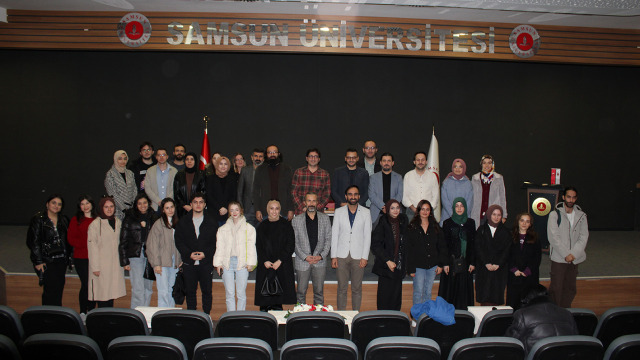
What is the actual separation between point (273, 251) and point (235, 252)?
0.42 meters

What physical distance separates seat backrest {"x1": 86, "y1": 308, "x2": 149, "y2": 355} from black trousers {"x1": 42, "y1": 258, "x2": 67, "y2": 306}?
2.00 metres

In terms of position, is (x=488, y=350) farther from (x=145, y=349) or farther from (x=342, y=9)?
(x=342, y=9)

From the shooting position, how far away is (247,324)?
3.28 metres

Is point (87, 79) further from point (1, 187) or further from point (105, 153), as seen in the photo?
point (1, 187)

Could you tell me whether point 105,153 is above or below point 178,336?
above

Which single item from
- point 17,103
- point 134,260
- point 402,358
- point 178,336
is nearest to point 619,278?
point 402,358

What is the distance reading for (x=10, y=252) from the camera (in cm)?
658

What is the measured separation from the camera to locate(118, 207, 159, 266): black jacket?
484 centimetres

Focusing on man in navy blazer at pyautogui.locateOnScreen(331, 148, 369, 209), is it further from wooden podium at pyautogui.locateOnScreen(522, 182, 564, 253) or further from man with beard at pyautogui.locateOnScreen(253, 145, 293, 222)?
wooden podium at pyautogui.locateOnScreen(522, 182, 564, 253)

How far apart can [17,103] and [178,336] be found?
25.2 feet

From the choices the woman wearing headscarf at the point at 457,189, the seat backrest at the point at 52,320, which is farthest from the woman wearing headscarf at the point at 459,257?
the seat backrest at the point at 52,320

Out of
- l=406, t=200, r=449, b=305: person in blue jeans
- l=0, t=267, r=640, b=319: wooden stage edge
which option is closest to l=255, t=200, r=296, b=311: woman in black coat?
l=0, t=267, r=640, b=319: wooden stage edge

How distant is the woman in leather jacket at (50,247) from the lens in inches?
187

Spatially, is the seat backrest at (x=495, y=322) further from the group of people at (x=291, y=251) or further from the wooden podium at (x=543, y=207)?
the wooden podium at (x=543, y=207)
